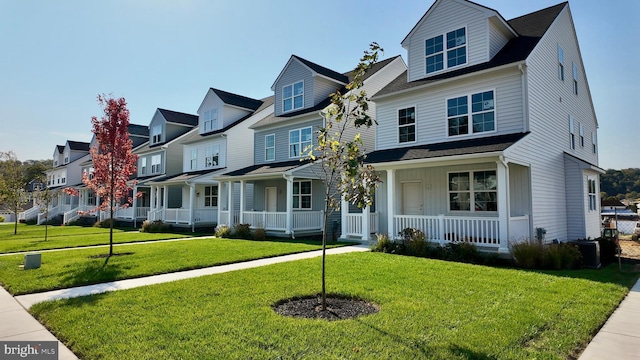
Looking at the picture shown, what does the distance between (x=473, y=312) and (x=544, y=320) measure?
971mm

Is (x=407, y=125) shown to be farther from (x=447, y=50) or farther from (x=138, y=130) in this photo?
(x=138, y=130)

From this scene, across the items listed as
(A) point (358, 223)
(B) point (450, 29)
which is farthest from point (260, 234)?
(B) point (450, 29)

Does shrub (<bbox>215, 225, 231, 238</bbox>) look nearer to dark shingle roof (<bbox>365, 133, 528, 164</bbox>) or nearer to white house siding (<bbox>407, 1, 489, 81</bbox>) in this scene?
dark shingle roof (<bbox>365, 133, 528, 164</bbox>)

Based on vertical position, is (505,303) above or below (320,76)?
below

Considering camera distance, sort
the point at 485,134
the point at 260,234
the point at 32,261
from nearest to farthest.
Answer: the point at 32,261 < the point at 485,134 < the point at 260,234

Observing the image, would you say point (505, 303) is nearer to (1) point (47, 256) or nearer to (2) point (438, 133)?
(2) point (438, 133)

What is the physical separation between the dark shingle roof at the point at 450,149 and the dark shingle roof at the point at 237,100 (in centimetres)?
1421

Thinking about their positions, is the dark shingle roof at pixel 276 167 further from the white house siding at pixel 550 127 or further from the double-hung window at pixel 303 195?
the white house siding at pixel 550 127

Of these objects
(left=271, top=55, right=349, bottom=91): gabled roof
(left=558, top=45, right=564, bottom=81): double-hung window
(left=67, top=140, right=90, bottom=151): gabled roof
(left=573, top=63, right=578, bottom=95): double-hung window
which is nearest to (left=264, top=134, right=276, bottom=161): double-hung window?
(left=271, top=55, right=349, bottom=91): gabled roof

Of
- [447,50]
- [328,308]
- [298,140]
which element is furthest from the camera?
[298,140]

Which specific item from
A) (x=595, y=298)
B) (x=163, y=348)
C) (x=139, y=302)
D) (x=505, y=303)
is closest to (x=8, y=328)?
(x=139, y=302)

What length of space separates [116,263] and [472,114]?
501 inches

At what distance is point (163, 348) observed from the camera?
4.16 metres

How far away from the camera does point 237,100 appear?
86.8ft
